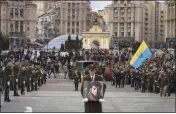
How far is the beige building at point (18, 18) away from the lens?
156625mm

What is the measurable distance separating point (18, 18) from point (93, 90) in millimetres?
150864

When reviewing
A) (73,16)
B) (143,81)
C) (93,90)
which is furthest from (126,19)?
(93,90)

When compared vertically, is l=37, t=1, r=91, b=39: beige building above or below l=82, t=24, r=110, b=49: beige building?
above

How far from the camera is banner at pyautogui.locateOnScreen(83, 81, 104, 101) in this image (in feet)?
39.5

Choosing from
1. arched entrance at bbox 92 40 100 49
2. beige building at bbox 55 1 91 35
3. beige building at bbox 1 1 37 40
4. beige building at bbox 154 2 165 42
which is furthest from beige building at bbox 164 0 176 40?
beige building at bbox 154 2 165 42

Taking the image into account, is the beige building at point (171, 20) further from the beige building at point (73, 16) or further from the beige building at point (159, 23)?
the beige building at point (159, 23)

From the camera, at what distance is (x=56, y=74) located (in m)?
46.8

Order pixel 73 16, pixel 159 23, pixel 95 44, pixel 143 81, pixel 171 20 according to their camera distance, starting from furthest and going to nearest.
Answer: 1. pixel 159 23
2. pixel 73 16
3. pixel 171 20
4. pixel 95 44
5. pixel 143 81

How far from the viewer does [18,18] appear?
16075 centimetres

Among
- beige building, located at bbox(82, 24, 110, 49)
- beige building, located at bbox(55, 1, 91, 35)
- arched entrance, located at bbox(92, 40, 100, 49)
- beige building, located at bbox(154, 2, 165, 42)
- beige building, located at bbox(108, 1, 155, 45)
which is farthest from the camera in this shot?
beige building, located at bbox(154, 2, 165, 42)

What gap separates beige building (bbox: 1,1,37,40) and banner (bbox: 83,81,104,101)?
144 meters

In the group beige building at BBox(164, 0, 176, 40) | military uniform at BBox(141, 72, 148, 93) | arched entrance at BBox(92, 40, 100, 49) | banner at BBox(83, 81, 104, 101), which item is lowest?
military uniform at BBox(141, 72, 148, 93)

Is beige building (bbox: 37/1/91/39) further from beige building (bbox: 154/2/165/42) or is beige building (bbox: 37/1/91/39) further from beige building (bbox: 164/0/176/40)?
beige building (bbox: 164/0/176/40)

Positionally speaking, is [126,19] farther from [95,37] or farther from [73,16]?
[95,37]
